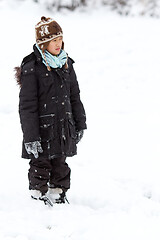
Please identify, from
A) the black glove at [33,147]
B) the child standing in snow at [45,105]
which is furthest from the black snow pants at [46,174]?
the black glove at [33,147]

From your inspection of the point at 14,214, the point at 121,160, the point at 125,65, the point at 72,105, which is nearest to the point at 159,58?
the point at 125,65

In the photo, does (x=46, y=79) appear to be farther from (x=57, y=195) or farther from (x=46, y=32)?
(x=57, y=195)

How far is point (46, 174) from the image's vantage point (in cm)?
350

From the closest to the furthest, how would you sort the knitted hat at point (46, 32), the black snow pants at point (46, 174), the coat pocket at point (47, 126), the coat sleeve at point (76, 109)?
1. the knitted hat at point (46, 32)
2. the coat pocket at point (47, 126)
3. the black snow pants at point (46, 174)
4. the coat sleeve at point (76, 109)

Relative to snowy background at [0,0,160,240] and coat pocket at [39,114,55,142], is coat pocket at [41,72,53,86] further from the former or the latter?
snowy background at [0,0,160,240]

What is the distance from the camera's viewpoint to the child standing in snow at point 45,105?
3.24 metres

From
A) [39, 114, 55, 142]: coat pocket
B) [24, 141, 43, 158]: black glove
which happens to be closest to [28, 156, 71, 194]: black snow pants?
[24, 141, 43, 158]: black glove

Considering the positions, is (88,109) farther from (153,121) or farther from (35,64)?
(35,64)

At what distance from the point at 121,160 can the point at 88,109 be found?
2149 mm

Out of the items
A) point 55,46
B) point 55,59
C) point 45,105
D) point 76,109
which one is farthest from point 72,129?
point 55,46

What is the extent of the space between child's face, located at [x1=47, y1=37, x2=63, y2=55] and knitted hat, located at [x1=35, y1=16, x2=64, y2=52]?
0.11 ft

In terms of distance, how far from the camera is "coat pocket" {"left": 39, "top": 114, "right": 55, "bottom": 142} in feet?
10.9

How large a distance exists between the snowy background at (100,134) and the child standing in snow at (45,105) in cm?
46

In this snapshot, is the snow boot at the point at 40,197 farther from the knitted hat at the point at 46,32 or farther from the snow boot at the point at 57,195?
the knitted hat at the point at 46,32
